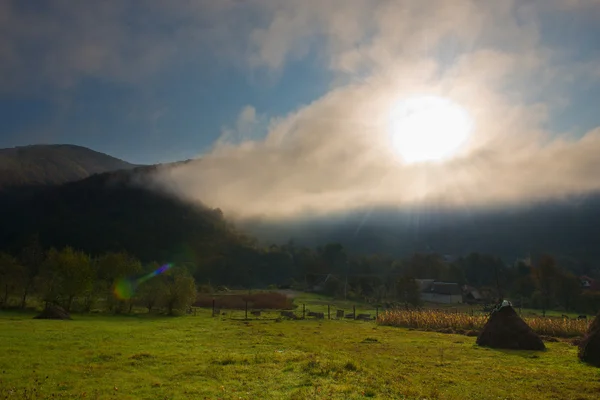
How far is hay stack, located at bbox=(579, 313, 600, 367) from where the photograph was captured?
946 inches

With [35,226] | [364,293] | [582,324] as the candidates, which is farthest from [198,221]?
[582,324]

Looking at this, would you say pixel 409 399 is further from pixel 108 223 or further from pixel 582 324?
pixel 108 223

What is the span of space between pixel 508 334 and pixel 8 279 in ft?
214

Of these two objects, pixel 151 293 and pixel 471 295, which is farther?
pixel 471 295

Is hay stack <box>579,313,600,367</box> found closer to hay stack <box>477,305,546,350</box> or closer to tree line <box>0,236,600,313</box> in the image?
hay stack <box>477,305,546,350</box>

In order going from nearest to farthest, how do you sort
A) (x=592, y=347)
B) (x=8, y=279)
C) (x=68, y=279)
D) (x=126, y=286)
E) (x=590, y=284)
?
(x=592, y=347)
(x=68, y=279)
(x=8, y=279)
(x=126, y=286)
(x=590, y=284)

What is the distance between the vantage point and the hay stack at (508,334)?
3075cm

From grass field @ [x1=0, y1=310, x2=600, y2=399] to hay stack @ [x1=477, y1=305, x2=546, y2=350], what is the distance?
4.63ft

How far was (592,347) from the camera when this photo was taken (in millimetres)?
24438

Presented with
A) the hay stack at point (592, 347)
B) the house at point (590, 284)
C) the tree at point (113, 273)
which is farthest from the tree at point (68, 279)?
the house at point (590, 284)

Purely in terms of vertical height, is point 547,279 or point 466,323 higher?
point 547,279

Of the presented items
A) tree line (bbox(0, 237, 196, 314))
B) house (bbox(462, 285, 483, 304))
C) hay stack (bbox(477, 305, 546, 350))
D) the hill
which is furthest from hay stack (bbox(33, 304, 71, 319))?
house (bbox(462, 285, 483, 304))

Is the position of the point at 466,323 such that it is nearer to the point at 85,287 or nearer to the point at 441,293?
the point at 85,287

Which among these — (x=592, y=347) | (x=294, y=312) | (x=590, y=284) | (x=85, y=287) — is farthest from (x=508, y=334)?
(x=590, y=284)
